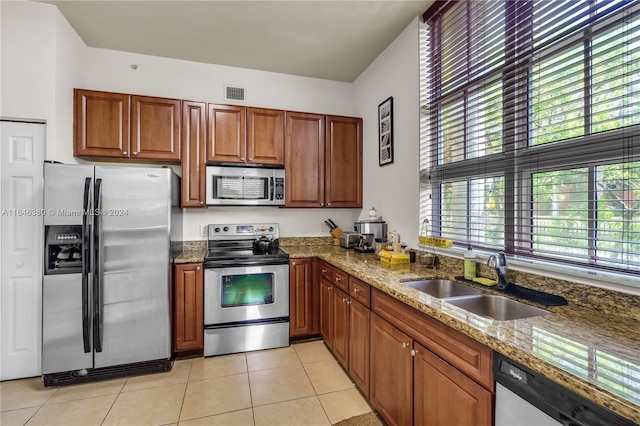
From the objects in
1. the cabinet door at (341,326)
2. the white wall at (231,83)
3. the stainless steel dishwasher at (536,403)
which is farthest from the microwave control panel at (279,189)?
the stainless steel dishwasher at (536,403)

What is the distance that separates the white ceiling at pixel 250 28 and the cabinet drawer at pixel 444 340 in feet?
7.41

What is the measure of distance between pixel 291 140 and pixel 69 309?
244 cm

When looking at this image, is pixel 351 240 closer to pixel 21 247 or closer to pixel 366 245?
pixel 366 245

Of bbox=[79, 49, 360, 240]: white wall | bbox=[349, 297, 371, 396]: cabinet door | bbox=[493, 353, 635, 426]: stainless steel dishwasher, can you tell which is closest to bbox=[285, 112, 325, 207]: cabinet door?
bbox=[79, 49, 360, 240]: white wall

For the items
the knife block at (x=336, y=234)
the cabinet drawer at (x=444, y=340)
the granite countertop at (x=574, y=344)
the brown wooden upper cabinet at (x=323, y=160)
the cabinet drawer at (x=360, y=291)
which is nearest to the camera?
the granite countertop at (x=574, y=344)

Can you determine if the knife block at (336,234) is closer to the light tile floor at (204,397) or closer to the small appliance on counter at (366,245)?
the small appliance on counter at (366,245)

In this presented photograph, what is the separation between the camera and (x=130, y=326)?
245cm

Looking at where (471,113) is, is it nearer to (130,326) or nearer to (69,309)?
(130,326)

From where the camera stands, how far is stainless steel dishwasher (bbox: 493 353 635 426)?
2.56 feet

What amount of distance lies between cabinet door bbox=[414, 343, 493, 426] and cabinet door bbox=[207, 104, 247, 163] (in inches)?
97.7

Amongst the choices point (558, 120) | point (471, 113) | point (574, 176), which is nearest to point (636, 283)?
point (574, 176)

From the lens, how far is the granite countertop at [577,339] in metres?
0.77

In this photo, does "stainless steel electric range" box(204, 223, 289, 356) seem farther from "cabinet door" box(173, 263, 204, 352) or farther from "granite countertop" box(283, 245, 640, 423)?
"granite countertop" box(283, 245, 640, 423)

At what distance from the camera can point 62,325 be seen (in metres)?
2.32
